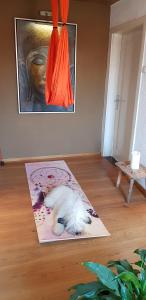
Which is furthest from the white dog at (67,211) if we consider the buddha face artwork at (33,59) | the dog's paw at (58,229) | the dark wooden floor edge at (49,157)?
the buddha face artwork at (33,59)

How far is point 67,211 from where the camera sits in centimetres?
217

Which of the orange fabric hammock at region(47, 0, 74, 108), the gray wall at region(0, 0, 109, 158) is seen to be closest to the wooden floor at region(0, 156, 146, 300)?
the gray wall at region(0, 0, 109, 158)

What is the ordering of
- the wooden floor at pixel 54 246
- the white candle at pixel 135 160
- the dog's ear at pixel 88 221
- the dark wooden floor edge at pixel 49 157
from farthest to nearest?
the dark wooden floor edge at pixel 49 157 → the white candle at pixel 135 160 → the dog's ear at pixel 88 221 → the wooden floor at pixel 54 246

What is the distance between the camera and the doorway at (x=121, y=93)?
10.2ft

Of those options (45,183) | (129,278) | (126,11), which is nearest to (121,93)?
(126,11)

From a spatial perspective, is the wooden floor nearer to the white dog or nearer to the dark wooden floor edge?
the white dog

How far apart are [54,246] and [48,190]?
0.89 meters

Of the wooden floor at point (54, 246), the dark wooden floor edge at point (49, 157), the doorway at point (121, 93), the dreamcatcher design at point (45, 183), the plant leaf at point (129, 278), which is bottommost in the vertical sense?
the wooden floor at point (54, 246)

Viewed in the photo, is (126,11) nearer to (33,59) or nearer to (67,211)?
(33,59)

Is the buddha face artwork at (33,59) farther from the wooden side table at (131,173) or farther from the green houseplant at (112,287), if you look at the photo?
the green houseplant at (112,287)

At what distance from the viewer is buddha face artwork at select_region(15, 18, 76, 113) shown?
10.3 feet

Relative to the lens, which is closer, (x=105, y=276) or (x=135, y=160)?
(x=105, y=276)

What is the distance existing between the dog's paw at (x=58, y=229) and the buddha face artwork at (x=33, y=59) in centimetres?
187

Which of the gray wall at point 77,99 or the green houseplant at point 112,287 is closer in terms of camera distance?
the green houseplant at point 112,287
